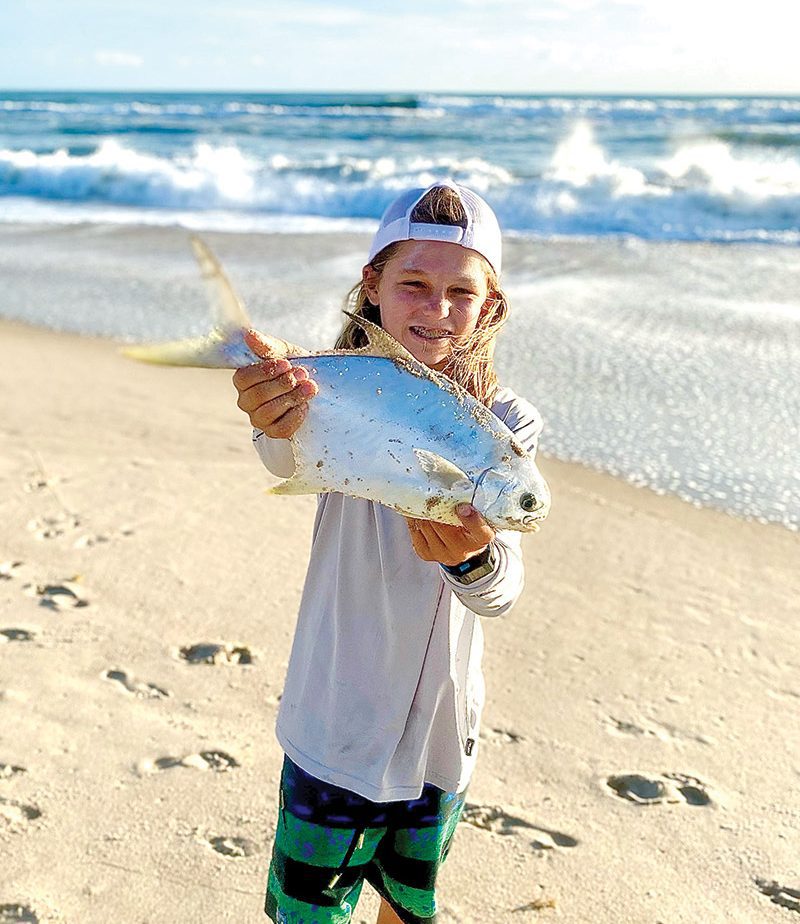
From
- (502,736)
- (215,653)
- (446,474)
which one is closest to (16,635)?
(215,653)

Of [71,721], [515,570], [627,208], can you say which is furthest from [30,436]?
[627,208]

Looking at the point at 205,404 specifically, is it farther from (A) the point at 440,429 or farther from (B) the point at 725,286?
(B) the point at 725,286

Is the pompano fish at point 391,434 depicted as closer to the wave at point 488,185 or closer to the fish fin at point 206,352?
the fish fin at point 206,352

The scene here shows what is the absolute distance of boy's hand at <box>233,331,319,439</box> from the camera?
1708mm

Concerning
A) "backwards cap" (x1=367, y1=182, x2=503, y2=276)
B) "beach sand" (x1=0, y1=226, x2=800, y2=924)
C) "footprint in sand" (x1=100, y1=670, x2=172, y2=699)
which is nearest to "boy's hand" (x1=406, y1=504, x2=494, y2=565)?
"backwards cap" (x1=367, y1=182, x2=503, y2=276)

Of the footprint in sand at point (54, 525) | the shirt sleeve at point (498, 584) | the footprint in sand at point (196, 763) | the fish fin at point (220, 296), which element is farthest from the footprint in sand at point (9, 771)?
the fish fin at point (220, 296)

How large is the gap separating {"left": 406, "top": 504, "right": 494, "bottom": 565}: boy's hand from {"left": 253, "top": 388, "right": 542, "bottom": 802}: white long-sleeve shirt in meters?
0.30

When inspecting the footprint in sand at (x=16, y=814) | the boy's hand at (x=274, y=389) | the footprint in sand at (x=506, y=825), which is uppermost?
the boy's hand at (x=274, y=389)

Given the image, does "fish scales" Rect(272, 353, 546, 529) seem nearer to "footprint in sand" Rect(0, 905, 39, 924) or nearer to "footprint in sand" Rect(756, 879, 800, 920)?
"footprint in sand" Rect(0, 905, 39, 924)

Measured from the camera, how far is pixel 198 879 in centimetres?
271

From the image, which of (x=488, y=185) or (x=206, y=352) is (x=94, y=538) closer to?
(x=206, y=352)

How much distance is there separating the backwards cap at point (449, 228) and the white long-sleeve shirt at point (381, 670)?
1.14ft

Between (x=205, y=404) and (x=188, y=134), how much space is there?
26.6 meters

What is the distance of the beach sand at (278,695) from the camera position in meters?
2.75
